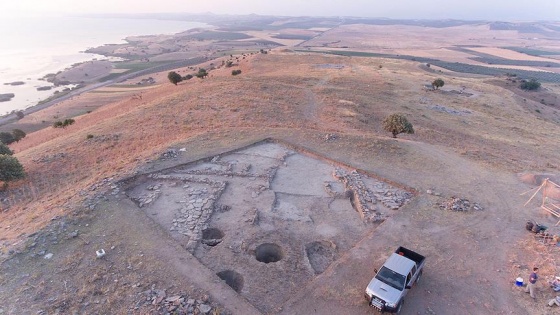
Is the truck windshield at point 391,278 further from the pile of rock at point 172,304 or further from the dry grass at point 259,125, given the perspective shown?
the dry grass at point 259,125

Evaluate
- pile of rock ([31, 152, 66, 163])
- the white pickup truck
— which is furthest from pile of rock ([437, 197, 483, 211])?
pile of rock ([31, 152, 66, 163])

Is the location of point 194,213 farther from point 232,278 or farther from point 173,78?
point 173,78

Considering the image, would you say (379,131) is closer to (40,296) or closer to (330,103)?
(330,103)

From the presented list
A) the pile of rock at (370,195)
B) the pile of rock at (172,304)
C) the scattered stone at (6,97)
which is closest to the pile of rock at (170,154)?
the pile of rock at (370,195)

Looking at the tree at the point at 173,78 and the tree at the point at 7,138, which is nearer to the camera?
the tree at the point at 7,138

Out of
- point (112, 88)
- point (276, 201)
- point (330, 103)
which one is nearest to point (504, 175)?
point (276, 201)

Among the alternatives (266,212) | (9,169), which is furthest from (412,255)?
(9,169)
